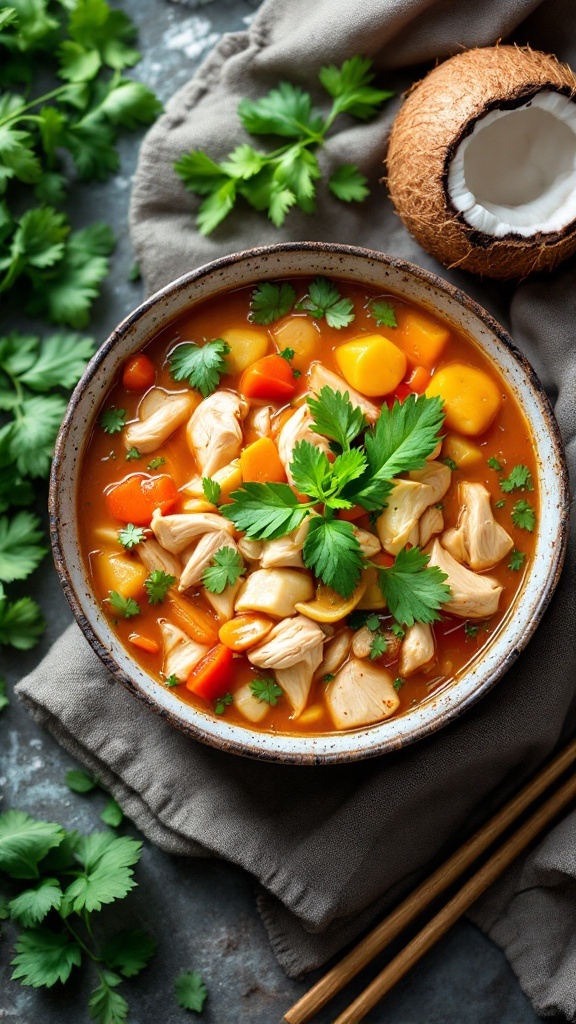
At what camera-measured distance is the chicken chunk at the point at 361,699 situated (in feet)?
10.2

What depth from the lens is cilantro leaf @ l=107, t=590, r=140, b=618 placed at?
315 cm

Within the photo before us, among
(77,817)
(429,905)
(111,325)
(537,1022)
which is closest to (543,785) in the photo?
(429,905)

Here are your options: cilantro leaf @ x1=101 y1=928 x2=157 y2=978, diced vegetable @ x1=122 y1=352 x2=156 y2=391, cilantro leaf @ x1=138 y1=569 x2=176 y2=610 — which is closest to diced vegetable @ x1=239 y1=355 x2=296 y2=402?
diced vegetable @ x1=122 y1=352 x2=156 y2=391

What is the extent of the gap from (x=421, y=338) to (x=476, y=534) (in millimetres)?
706

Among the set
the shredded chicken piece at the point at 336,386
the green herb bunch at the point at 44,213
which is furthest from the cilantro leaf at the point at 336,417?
the green herb bunch at the point at 44,213

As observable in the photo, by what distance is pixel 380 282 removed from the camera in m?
→ 3.26

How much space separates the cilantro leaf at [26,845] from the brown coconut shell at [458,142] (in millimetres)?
2462

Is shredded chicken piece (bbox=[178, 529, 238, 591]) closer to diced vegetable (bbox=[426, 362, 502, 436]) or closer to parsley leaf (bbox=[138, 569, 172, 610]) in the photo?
parsley leaf (bbox=[138, 569, 172, 610])

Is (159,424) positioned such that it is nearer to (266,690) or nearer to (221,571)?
(221,571)

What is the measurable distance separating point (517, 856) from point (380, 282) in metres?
2.11

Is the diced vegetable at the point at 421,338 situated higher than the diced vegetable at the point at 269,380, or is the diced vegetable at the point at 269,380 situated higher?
the diced vegetable at the point at 421,338

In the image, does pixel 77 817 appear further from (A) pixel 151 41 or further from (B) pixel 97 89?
(A) pixel 151 41

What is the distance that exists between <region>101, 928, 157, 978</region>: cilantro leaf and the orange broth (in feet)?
3.18

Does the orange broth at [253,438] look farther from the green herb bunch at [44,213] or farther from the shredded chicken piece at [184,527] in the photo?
the green herb bunch at [44,213]
